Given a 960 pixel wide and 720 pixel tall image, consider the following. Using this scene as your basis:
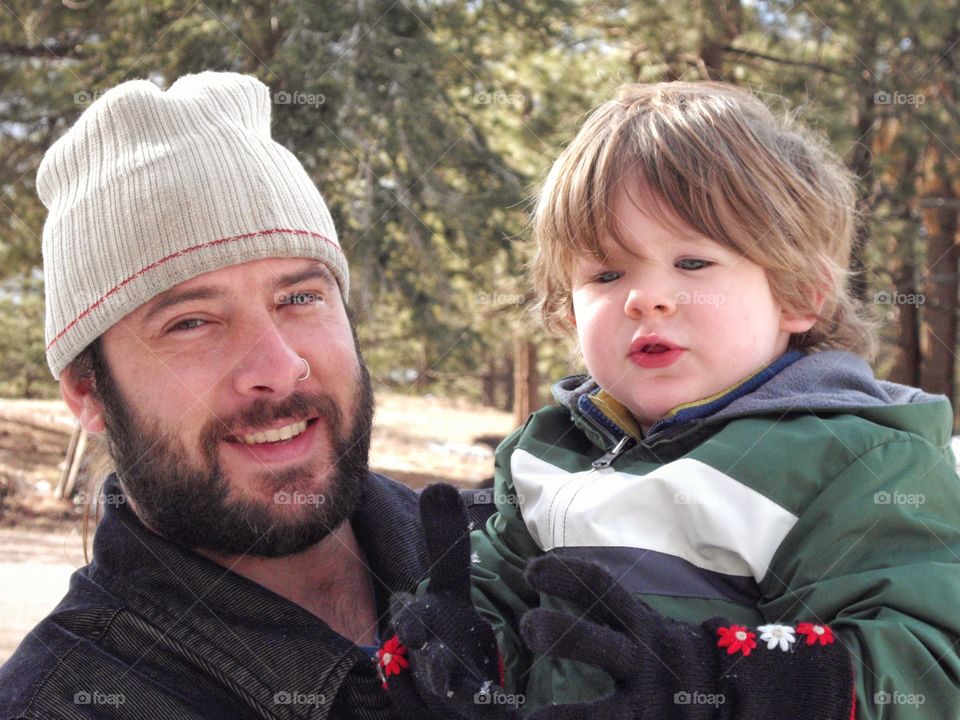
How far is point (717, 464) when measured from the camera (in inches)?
62.2

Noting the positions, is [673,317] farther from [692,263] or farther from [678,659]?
[678,659]

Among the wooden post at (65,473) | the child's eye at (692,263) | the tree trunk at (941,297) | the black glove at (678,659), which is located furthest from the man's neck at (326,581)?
the tree trunk at (941,297)

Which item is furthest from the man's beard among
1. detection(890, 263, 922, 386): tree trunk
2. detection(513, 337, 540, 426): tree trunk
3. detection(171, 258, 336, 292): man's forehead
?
detection(890, 263, 922, 386): tree trunk

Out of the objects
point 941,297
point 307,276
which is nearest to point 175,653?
point 307,276

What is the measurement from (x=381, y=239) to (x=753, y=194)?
4.86 meters

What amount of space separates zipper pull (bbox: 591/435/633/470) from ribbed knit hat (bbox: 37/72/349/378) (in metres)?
0.74

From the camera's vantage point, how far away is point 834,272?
1928mm

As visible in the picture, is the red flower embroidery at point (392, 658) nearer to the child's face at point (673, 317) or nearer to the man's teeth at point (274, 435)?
the man's teeth at point (274, 435)

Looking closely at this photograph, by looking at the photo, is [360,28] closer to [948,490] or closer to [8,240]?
[8,240]

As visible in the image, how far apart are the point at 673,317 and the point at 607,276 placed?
0.16m

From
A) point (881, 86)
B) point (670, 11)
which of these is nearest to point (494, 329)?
point (670, 11)

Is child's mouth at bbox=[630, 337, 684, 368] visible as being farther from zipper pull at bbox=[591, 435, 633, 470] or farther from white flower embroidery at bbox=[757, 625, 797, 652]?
white flower embroidery at bbox=[757, 625, 797, 652]

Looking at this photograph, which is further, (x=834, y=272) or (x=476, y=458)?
(x=476, y=458)

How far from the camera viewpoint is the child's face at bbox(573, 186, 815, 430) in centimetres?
174
